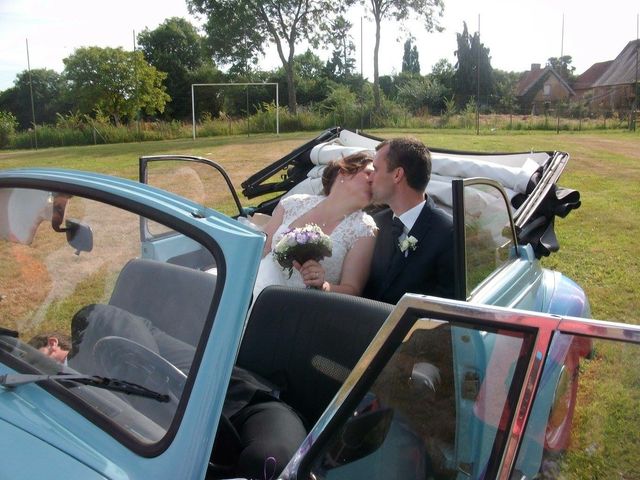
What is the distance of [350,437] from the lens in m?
1.51

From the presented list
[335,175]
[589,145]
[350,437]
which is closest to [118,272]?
[350,437]

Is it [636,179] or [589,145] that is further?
[589,145]

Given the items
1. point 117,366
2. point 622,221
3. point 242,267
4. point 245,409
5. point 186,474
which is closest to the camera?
point 186,474

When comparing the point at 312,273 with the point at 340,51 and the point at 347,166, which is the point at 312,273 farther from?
the point at 340,51

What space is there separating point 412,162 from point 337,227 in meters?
0.59

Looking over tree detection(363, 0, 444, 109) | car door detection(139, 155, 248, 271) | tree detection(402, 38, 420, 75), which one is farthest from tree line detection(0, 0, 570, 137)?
car door detection(139, 155, 248, 271)

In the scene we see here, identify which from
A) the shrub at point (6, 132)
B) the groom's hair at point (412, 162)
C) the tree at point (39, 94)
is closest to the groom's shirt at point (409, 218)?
the groom's hair at point (412, 162)

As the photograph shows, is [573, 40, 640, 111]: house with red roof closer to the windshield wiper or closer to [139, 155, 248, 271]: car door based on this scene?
[139, 155, 248, 271]: car door

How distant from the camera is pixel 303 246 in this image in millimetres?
3006

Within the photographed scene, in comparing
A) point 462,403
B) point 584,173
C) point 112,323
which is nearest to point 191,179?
point 112,323

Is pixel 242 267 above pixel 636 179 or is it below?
above

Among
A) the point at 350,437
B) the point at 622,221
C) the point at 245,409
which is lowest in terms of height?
the point at 622,221

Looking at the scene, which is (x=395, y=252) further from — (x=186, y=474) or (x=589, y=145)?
(x=589, y=145)

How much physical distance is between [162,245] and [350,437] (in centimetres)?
104
